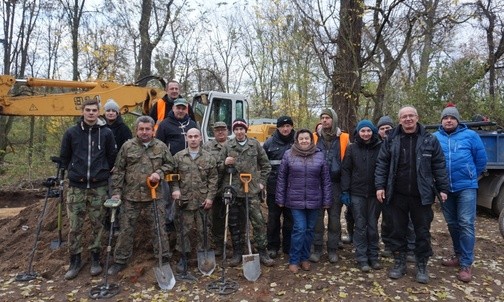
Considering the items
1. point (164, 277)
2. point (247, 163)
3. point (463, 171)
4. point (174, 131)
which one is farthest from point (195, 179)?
point (463, 171)

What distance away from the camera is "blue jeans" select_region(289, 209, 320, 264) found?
189 inches

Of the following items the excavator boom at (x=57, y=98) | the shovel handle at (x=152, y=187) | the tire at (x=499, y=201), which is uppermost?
the excavator boom at (x=57, y=98)

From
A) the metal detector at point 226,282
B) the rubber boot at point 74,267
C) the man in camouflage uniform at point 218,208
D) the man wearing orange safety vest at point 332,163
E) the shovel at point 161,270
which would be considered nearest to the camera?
the metal detector at point 226,282

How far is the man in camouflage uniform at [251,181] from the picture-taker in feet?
16.4

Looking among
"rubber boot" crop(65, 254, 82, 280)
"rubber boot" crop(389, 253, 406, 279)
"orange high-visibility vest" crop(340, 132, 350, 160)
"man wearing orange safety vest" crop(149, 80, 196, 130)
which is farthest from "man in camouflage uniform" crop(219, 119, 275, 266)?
"rubber boot" crop(65, 254, 82, 280)

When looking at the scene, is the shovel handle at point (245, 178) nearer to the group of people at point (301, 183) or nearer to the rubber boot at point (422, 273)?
the group of people at point (301, 183)

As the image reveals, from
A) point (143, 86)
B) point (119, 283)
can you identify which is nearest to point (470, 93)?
point (143, 86)

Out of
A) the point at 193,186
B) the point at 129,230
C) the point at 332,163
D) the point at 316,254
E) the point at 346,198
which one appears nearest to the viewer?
the point at 129,230

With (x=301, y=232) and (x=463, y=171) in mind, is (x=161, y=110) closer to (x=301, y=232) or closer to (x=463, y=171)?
(x=301, y=232)

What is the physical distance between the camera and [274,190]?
5.31 meters

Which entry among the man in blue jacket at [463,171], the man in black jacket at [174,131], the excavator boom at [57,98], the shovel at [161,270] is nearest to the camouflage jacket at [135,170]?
the shovel at [161,270]

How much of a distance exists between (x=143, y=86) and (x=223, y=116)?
1.93 metres

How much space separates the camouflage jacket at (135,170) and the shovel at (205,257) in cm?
74

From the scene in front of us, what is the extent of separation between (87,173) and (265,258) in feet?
8.14
